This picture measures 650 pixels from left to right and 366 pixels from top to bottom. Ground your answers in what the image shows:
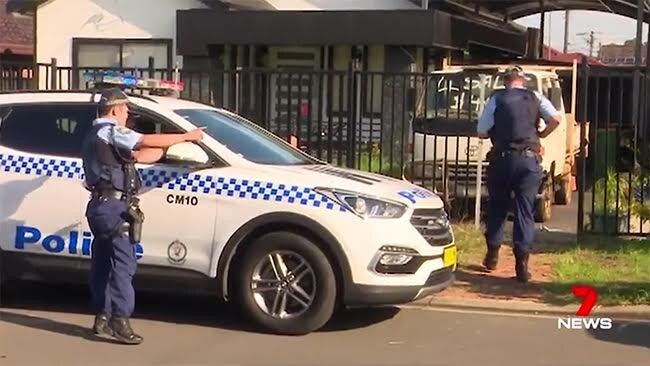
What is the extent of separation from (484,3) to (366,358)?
62.5 ft

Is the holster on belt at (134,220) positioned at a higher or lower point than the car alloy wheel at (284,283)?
higher

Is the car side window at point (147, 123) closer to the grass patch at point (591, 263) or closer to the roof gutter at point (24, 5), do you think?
the grass patch at point (591, 263)

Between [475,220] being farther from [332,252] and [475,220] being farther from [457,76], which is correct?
[332,252]

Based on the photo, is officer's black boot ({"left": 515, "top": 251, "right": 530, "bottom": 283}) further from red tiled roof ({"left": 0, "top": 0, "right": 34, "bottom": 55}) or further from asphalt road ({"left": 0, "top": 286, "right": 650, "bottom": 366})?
red tiled roof ({"left": 0, "top": 0, "right": 34, "bottom": 55})

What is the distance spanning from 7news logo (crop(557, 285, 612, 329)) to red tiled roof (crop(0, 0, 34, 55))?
23.5 metres

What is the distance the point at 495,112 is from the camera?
30.6 ft

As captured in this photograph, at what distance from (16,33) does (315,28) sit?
1502 centimetres

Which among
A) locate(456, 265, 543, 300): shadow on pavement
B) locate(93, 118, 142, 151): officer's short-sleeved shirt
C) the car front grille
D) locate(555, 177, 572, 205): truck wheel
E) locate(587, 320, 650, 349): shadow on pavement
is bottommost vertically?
locate(587, 320, 650, 349): shadow on pavement

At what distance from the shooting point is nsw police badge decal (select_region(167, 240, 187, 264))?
24.4 ft

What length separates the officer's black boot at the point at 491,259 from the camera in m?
9.70

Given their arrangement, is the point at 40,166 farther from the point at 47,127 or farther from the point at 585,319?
the point at 585,319

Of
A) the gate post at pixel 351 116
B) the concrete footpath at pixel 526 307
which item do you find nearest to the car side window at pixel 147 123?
the concrete footpath at pixel 526 307

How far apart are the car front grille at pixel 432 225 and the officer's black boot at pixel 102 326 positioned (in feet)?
7.32

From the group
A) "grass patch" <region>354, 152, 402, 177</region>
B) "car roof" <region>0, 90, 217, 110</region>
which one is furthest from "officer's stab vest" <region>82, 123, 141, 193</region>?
"grass patch" <region>354, 152, 402, 177</region>
